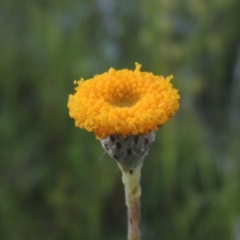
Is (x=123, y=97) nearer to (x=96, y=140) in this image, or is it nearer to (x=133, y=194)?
(x=133, y=194)

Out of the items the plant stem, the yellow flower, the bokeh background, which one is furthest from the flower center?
the bokeh background

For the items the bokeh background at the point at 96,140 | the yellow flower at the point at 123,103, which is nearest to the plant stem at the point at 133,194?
the yellow flower at the point at 123,103

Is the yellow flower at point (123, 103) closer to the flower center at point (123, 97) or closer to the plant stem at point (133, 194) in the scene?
the flower center at point (123, 97)

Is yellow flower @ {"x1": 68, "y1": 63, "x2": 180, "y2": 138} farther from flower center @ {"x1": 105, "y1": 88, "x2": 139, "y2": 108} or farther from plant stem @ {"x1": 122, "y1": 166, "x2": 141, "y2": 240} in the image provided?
plant stem @ {"x1": 122, "y1": 166, "x2": 141, "y2": 240}

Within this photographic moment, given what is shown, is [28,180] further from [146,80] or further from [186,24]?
[146,80]

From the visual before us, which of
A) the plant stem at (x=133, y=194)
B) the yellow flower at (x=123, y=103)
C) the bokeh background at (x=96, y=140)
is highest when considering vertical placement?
the bokeh background at (x=96, y=140)

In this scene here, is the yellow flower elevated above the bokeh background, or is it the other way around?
the bokeh background
